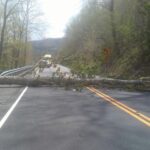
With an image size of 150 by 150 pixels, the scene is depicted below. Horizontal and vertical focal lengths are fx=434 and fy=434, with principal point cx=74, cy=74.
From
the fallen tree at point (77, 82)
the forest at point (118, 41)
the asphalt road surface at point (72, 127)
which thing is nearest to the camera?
Answer: the asphalt road surface at point (72, 127)

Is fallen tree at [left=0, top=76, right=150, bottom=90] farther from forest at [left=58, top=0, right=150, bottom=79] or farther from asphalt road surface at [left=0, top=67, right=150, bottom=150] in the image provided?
asphalt road surface at [left=0, top=67, right=150, bottom=150]

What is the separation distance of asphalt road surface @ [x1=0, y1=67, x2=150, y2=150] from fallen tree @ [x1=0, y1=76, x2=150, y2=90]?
6973 mm

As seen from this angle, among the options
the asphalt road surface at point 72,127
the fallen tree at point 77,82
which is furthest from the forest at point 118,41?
the asphalt road surface at point 72,127

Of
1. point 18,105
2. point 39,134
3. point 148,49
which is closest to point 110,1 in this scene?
point 148,49

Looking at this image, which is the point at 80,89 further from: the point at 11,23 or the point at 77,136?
the point at 11,23

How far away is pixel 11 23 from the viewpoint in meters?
60.2

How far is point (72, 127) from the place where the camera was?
10148 mm

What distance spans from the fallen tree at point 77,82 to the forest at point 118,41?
1597 mm

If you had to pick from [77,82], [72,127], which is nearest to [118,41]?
[77,82]

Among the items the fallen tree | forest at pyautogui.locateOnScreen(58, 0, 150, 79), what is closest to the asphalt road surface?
the fallen tree

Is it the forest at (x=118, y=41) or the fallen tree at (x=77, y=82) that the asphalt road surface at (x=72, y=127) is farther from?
the forest at (x=118, y=41)

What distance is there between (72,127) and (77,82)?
12708 mm

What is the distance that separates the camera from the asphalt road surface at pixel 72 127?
26.8 feet

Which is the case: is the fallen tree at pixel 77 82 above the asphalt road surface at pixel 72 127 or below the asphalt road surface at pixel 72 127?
above
